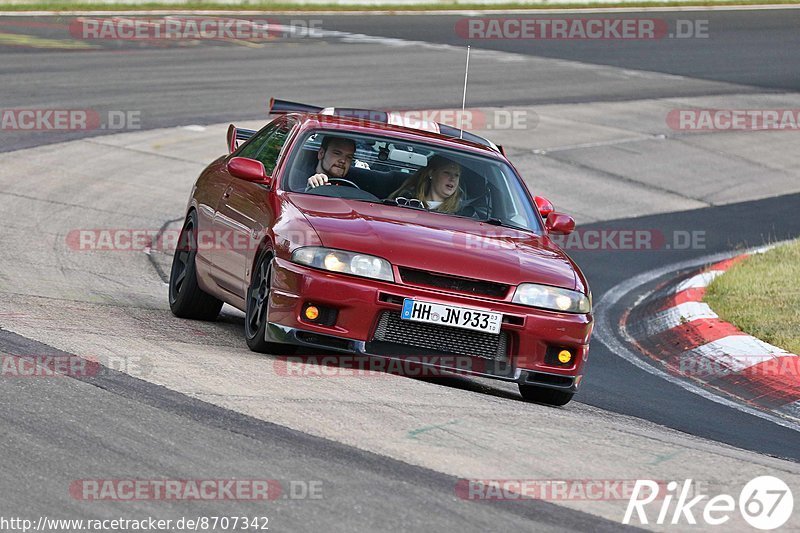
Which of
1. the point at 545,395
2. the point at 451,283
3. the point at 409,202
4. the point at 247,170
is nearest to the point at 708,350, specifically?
the point at 545,395

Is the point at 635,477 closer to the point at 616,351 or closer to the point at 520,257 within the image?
the point at 520,257

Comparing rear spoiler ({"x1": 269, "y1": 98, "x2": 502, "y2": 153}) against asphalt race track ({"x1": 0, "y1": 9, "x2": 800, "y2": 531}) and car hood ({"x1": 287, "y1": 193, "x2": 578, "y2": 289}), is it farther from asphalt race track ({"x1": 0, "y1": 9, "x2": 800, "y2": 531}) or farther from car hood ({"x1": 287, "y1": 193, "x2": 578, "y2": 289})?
asphalt race track ({"x1": 0, "y1": 9, "x2": 800, "y2": 531})

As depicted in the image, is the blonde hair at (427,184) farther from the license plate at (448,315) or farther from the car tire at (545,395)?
the license plate at (448,315)

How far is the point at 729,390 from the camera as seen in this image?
9.87 metres

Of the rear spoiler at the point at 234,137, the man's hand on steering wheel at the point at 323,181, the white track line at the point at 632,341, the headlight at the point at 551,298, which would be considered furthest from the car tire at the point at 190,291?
the white track line at the point at 632,341

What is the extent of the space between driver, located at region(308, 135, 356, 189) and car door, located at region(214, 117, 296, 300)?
29 cm

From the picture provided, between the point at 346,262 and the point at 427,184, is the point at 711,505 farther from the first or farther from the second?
the point at 427,184

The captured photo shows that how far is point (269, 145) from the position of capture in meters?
9.75

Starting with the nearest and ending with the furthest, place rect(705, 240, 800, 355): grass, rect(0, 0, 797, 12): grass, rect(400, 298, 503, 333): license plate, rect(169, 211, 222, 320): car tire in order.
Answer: rect(400, 298, 503, 333): license plate < rect(169, 211, 222, 320): car tire < rect(705, 240, 800, 355): grass < rect(0, 0, 797, 12): grass

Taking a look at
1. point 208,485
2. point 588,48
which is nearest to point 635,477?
point 208,485

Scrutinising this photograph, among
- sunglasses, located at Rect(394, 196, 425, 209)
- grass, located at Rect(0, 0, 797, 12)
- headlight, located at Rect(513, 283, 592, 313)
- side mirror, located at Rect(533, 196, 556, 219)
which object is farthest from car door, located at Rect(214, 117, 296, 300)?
grass, located at Rect(0, 0, 797, 12)

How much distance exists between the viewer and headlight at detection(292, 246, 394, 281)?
794cm

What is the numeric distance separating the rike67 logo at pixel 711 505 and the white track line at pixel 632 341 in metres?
2.61

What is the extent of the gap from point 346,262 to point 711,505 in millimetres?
2649
